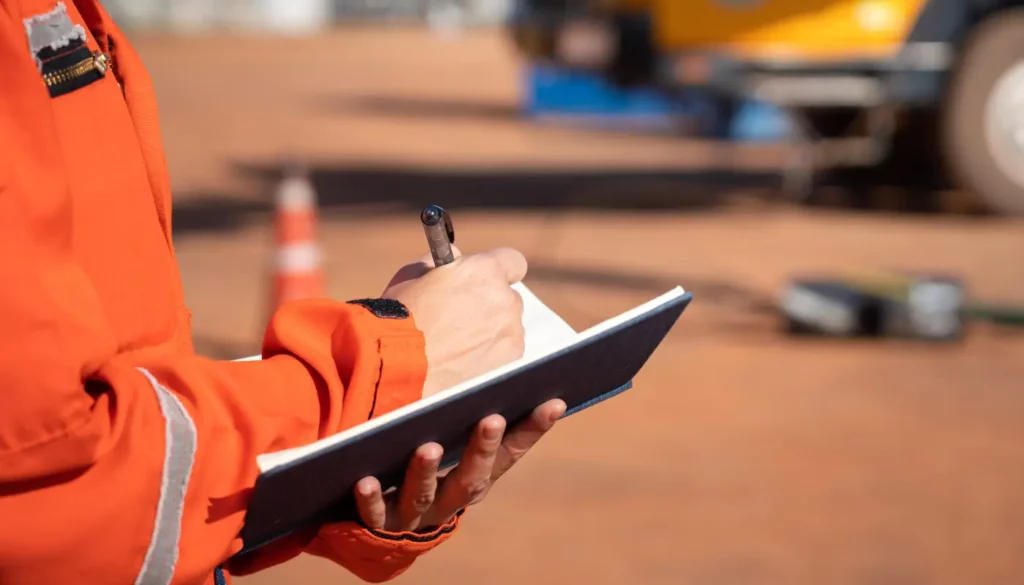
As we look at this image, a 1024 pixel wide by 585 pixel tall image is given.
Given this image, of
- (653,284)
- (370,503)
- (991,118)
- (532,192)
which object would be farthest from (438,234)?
(532,192)

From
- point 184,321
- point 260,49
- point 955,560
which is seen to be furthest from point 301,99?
point 184,321

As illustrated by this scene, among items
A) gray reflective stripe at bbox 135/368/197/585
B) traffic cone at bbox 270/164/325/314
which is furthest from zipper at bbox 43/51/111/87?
traffic cone at bbox 270/164/325/314

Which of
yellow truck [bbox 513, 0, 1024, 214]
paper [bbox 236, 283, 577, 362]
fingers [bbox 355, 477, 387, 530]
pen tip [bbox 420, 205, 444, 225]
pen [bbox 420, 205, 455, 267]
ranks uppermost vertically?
pen tip [bbox 420, 205, 444, 225]

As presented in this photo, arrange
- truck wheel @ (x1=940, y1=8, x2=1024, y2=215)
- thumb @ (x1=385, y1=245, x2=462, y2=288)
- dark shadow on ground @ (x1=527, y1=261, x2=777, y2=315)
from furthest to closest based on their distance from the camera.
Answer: truck wheel @ (x1=940, y1=8, x2=1024, y2=215) < dark shadow on ground @ (x1=527, y1=261, x2=777, y2=315) < thumb @ (x1=385, y1=245, x2=462, y2=288)

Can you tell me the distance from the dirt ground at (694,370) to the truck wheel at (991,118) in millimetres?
385

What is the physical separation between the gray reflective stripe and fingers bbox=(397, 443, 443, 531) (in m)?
0.26

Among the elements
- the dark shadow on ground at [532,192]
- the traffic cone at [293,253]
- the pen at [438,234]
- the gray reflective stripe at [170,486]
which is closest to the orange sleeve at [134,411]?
the gray reflective stripe at [170,486]

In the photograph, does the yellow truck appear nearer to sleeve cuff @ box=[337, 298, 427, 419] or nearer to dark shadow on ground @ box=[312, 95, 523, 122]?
sleeve cuff @ box=[337, 298, 427, 419]

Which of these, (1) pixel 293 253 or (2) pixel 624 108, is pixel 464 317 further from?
(2) pixel 624 108

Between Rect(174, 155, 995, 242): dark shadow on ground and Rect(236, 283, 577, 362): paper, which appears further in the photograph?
Rect(174, 155, 995, 242): dark shadow on ground

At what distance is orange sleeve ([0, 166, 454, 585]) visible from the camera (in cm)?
108

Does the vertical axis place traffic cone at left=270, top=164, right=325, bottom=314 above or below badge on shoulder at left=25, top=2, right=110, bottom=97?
below

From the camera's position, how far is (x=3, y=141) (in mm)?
1098

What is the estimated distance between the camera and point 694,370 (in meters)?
6.04
